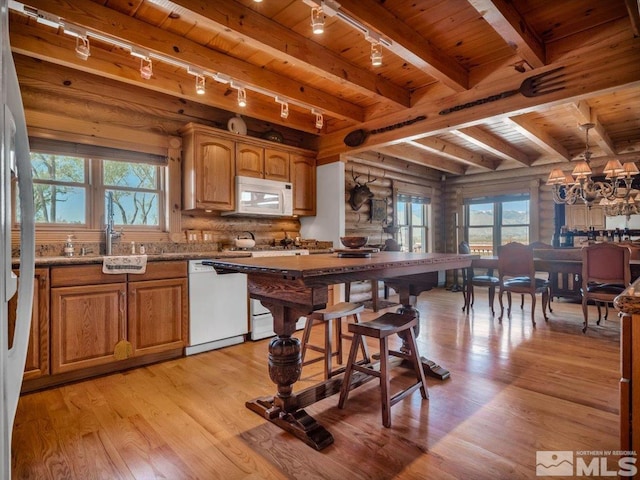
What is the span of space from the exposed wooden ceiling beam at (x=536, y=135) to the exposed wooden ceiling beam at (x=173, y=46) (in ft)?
7.72

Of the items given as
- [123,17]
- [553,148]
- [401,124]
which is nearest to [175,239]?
[123,17]

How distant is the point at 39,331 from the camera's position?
247 cm

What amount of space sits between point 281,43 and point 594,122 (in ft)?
13.3

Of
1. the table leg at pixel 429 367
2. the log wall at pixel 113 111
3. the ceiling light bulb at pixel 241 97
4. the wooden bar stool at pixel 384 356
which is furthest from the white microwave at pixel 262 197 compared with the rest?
the wooden bar stool at pixel 384 356

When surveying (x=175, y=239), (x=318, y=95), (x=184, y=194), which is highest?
(x=318, y=95)

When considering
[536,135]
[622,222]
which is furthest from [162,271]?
[622,222]

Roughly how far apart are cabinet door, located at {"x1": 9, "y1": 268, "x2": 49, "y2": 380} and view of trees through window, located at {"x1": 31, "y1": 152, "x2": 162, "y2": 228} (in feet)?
3.07

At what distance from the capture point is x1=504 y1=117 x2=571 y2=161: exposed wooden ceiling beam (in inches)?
168

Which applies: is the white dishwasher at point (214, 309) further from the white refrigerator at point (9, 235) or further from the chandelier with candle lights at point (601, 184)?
the chandelier with candle lights at point (601, 184)

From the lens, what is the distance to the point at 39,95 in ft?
9.88

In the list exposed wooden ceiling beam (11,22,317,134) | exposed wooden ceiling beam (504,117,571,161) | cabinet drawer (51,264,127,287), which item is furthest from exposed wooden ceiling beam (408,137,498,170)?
cabinet drawer (51,264,127,287)

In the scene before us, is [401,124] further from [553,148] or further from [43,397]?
[43,397]

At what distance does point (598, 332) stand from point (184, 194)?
15.9 ft

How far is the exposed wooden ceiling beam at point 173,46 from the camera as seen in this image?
7.55 feet
